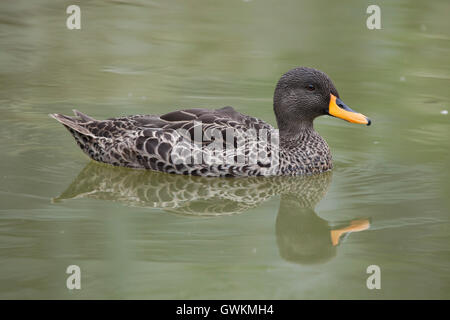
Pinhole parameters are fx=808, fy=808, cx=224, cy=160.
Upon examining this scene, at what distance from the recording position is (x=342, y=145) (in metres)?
10.3

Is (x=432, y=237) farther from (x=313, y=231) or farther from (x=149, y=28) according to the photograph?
(x=149, y=28)

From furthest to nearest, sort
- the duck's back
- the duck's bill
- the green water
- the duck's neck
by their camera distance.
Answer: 1. the duck's neck
2. the duck's bill
3. the duck's back
4. the green water

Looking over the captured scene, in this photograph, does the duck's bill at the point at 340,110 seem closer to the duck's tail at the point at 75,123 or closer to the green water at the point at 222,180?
the green water at the point at 222,180

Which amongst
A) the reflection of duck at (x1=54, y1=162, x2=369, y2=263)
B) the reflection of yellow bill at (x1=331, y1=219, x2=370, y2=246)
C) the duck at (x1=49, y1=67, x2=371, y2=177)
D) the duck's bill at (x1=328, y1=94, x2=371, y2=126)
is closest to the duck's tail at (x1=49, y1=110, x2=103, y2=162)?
the duck at (x1=49, y1=67, x2=371, y2=177)

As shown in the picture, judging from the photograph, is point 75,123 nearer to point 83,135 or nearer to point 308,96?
point 83,135

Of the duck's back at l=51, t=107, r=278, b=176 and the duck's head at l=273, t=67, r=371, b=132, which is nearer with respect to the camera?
the duck's back at l=51, t=107, r=278, b=176

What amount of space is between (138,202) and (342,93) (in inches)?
208

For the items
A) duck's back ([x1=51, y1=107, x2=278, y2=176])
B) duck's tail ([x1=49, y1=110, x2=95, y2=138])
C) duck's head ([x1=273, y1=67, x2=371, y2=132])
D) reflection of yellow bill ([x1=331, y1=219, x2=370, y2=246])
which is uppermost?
duck's head ([x1=273, y1=67, x2=371, y2=132])

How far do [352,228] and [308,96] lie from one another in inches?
88.7

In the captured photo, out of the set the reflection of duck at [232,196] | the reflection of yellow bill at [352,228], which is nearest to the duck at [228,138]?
the reflection of duck at [232,196]

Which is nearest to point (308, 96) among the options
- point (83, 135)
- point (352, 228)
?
point (352, 228)

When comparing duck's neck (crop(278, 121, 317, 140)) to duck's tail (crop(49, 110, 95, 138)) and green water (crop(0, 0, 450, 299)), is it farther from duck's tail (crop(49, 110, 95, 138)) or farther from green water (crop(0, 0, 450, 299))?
duck's tail (crop(49, 110, 95, 138))

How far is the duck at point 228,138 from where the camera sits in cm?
892

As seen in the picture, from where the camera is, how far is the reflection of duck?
24.2 feet
